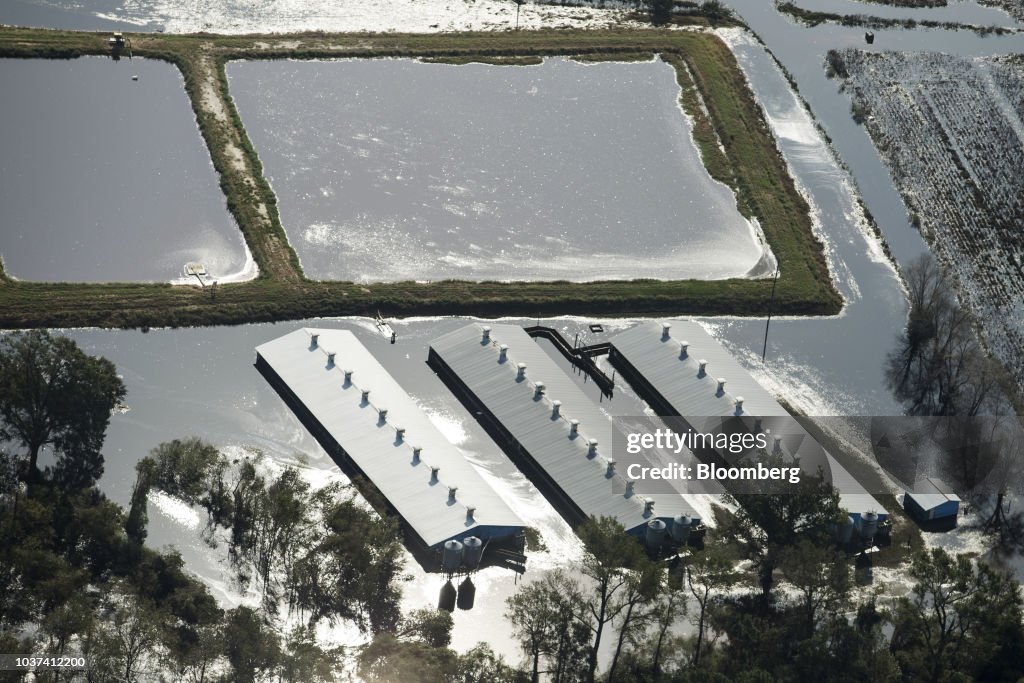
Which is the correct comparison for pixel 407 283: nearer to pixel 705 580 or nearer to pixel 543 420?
pixel 543 420

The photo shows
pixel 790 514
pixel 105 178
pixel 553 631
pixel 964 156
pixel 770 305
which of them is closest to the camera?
pixel 553 631

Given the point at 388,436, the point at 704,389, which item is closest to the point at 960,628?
the point at 704,389

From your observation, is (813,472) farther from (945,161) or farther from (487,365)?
(945,161)

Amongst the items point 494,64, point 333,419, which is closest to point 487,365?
point 333,419

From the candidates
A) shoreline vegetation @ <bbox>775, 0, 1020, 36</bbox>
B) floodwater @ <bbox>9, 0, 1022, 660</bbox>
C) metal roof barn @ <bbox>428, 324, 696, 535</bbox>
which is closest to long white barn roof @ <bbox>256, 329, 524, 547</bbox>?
floodwater @ <bbox>9, 0, 1022, 660</bbox>

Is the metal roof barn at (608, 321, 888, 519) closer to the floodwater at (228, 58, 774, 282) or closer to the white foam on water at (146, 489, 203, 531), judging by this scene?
the floodwater at (228, 58, 774, 282)

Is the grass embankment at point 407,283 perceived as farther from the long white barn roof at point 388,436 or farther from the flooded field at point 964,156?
the flooded field at point 964,156

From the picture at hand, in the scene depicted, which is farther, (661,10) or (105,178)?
(661,10)
